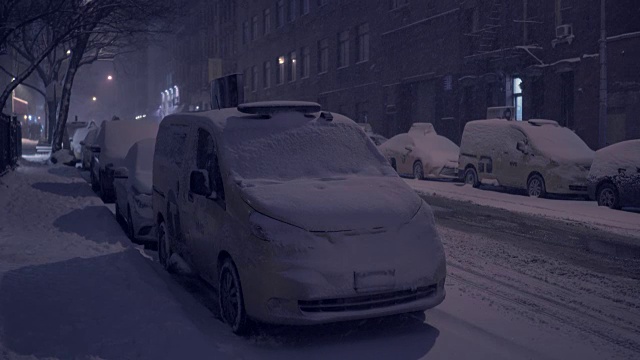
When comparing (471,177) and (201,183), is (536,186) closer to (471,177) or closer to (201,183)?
(471,177)

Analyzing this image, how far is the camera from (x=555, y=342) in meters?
5.58

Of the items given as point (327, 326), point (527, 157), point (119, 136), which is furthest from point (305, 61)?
point (327, 326)

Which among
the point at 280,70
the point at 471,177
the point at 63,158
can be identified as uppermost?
the point at 280,70

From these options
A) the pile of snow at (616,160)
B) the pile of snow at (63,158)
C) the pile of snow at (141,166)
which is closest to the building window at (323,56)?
the pile of snow at (63,158)

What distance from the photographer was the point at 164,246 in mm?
8312

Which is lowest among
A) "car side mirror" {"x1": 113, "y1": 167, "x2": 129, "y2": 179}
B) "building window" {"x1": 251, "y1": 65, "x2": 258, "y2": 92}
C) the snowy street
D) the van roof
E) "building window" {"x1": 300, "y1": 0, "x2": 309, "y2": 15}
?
the snowy street

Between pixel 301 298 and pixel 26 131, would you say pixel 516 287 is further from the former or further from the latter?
pixel 26 131

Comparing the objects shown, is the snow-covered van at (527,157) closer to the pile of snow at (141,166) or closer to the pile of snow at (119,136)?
the pile of snow at (119,136)

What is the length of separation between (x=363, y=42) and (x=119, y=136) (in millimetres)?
25411

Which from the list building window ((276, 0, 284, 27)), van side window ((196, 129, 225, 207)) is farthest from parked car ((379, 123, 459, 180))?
building window ((276, 0, 284, 27))

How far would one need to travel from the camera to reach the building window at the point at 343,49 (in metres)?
41.5

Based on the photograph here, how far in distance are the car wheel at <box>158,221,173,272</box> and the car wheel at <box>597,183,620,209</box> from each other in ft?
34.2

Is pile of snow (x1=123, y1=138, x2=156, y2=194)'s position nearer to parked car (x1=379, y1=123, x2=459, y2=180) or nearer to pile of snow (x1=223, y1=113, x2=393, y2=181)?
pile of snow (x1=223, y1=113, x2=393, y2=181)

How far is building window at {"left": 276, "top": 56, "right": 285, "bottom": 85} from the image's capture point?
5253 centimetres
